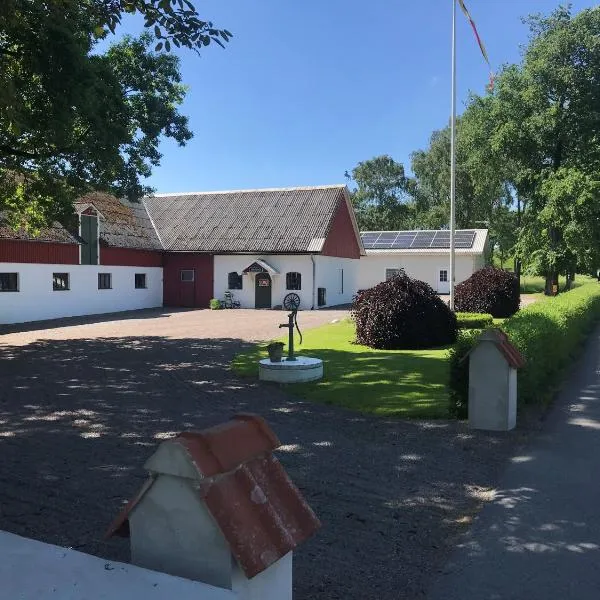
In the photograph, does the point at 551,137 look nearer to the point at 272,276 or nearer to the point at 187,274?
the point at 272,276

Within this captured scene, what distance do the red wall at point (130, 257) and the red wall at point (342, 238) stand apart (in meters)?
9.61

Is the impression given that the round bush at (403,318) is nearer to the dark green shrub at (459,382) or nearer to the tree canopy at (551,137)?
the dark green shrub at (459,382)

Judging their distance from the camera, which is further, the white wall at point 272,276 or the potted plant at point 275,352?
the white wall at point 272,276

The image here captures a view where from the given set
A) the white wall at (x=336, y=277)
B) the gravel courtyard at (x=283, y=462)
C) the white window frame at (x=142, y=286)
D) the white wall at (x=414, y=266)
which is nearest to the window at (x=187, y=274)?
the white window frame at (x=142, y=286)

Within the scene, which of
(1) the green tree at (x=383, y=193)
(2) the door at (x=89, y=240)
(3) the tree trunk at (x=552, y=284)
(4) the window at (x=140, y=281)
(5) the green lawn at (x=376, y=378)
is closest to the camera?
(5) the green lawn at (x=376, y=378)

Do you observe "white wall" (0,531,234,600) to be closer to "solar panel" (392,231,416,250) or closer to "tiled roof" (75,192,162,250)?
"tiled roof" (75,192,162,250)

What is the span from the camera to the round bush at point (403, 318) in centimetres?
1545

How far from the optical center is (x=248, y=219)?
3409 centimetres

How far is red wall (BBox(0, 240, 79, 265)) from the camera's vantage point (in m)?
22.8

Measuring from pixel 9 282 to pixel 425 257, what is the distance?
28.5 metres

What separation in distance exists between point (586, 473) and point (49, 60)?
34.0 ft

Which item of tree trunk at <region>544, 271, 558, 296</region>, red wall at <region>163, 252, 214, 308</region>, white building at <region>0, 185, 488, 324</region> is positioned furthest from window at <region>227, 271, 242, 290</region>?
tree trunk at <region>544, 271, 558, 296</region>

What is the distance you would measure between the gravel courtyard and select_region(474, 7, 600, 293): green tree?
2899 cm

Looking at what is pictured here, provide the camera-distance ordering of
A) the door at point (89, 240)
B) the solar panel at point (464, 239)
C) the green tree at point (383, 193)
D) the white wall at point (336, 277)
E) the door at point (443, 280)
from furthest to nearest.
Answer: the green tree at point (383, 193), the solar panel at point (464, 239), the door at point (443, 280), the white wall at point (336, 277), the door at point (89, 240)
